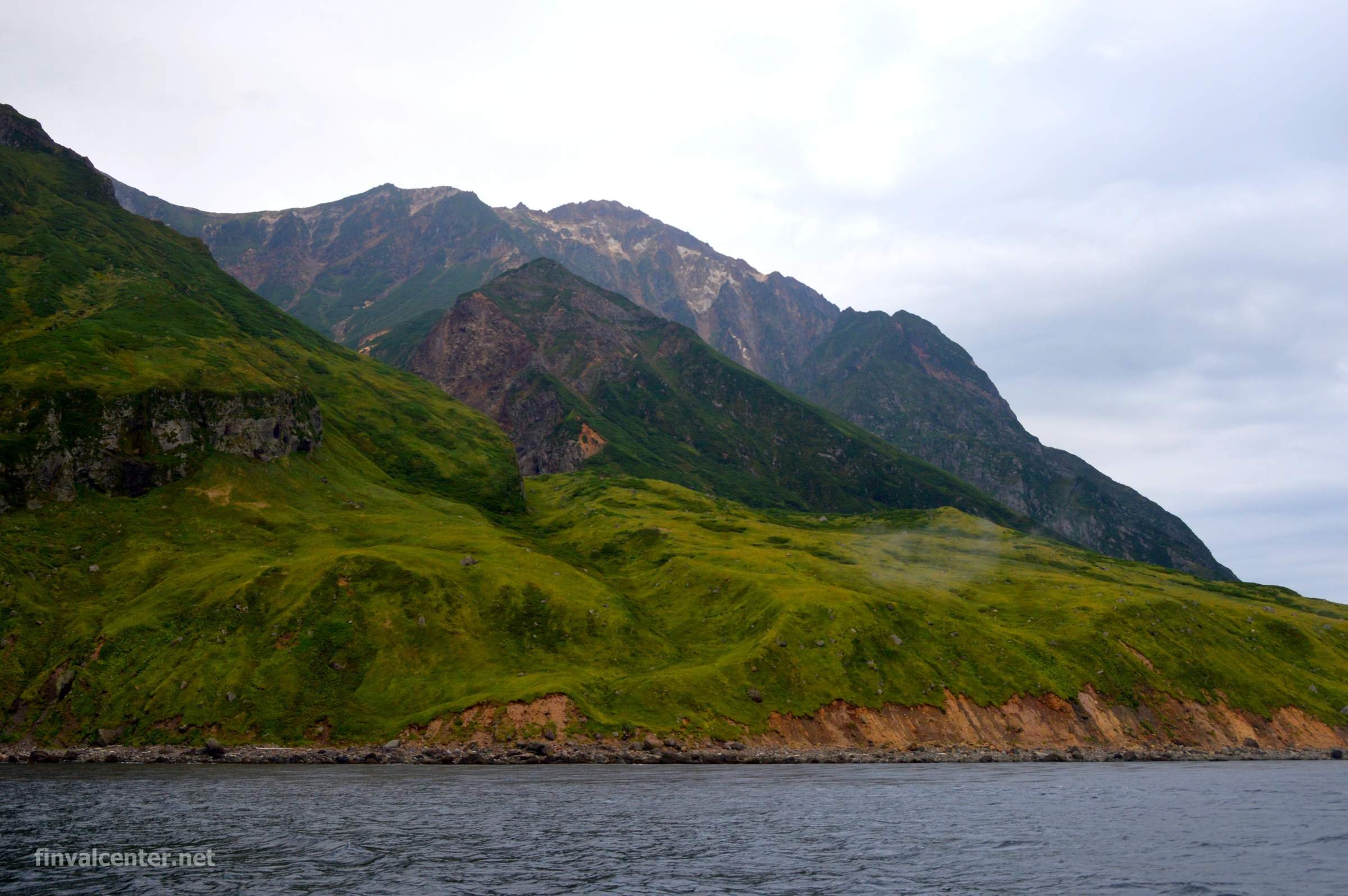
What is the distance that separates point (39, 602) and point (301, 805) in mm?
97639

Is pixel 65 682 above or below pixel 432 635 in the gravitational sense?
below

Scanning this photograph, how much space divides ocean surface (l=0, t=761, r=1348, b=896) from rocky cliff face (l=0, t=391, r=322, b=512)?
278 feet

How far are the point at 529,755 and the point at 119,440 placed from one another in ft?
393

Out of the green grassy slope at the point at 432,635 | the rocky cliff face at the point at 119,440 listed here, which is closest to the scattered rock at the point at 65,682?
the green grassy slope at the point at 432,635

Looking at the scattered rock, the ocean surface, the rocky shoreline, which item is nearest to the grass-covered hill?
the scattered rock

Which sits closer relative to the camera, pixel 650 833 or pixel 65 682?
pixel 650 833

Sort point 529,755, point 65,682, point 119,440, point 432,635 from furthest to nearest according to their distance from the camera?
1. point 119,440
2. point 432,635
3. point 65,682
4. point 529,755

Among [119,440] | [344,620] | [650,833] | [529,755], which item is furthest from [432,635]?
[650,833]

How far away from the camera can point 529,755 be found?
11350 centimetres

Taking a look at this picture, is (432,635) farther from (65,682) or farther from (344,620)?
(65,682)

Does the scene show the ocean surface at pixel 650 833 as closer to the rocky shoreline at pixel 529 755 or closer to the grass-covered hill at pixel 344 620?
the rocky shoreline at pixel 529 755

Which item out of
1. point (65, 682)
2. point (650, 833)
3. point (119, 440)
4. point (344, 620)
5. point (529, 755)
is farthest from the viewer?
point (119, 440)

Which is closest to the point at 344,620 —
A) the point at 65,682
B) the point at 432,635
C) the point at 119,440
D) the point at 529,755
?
the point at 432,635

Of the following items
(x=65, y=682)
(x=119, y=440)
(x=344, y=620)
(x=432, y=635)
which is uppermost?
(x=119, y=440)
